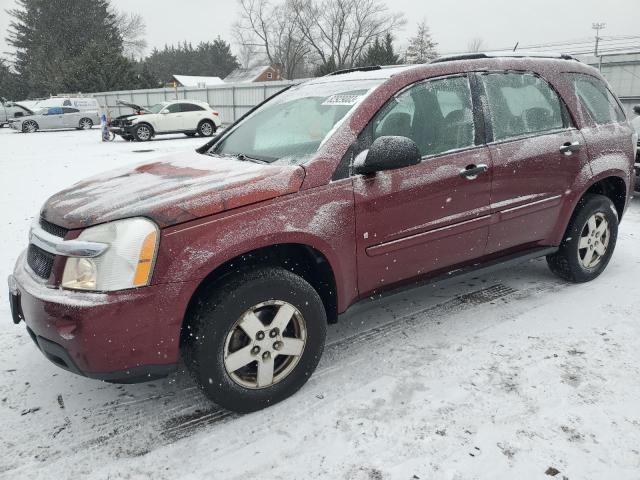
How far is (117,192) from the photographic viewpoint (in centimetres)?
260

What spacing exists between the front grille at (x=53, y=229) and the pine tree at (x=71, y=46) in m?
43.9

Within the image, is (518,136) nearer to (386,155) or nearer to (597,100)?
(597,100)

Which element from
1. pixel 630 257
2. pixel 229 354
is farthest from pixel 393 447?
pixel 630 257

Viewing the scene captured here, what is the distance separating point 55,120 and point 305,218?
26.3 metres

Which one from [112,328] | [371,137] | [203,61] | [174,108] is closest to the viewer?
[112,328]

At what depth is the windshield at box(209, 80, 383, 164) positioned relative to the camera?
288 centimetres

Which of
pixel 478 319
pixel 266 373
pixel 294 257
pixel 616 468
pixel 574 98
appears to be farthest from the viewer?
pixel 574 98

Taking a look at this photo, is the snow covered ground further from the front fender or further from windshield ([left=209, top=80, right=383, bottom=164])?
windshield ([left=209, top=80, right=383, bottom=164])

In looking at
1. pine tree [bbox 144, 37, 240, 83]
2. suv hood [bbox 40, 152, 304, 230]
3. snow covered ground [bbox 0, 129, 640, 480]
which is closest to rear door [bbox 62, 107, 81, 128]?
snow covered ground [bbox 0, 129, 640, 480]

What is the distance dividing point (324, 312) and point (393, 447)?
29.0 inches

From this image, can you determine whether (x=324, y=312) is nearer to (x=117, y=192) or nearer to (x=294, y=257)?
(x=294, y=257)

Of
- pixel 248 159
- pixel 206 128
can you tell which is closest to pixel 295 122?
pixel 248 159

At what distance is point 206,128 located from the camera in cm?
2058

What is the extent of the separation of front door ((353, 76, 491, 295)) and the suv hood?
1.67ft
